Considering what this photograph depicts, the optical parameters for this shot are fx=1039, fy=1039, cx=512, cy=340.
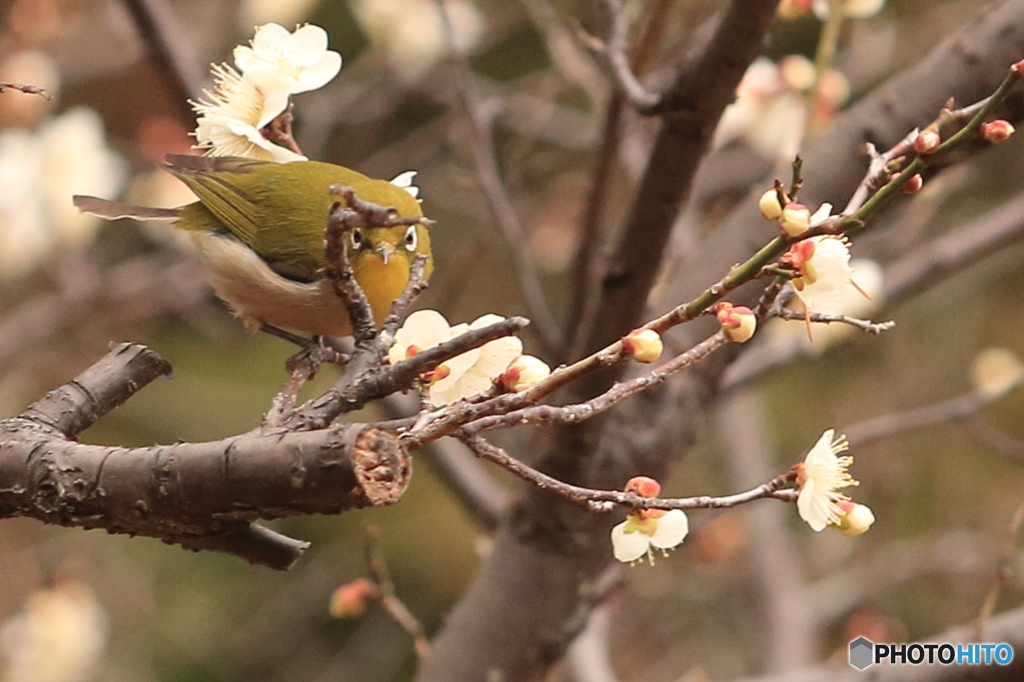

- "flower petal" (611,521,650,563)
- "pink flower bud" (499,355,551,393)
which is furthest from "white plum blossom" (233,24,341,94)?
"flower petal" (611,521,650,563)

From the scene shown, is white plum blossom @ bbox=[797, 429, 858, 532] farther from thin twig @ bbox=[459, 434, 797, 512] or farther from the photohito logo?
the photohito logo

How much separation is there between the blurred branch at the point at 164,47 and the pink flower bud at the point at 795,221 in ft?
3.91

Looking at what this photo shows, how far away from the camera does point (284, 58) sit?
913 millimetres

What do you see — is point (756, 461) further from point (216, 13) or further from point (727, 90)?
point (216, 13)

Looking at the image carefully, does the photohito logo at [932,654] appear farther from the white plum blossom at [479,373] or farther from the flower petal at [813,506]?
the white plum blossom at [479,373]

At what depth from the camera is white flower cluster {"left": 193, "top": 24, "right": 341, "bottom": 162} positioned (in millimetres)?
913

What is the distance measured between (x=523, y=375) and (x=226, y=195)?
25.0 inches

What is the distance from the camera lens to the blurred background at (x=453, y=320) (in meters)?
2.29

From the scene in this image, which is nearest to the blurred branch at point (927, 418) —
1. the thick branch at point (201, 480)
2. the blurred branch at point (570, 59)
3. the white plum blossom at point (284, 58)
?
the blurred branch at point (570, 59)

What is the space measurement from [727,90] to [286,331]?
564 millimetres

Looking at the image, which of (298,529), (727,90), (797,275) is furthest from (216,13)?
(797,275)

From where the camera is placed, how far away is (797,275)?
0.70 metres

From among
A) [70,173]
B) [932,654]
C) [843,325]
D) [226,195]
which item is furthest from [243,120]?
[70,173]

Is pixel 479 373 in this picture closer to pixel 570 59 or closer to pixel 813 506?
pixel 813 506
